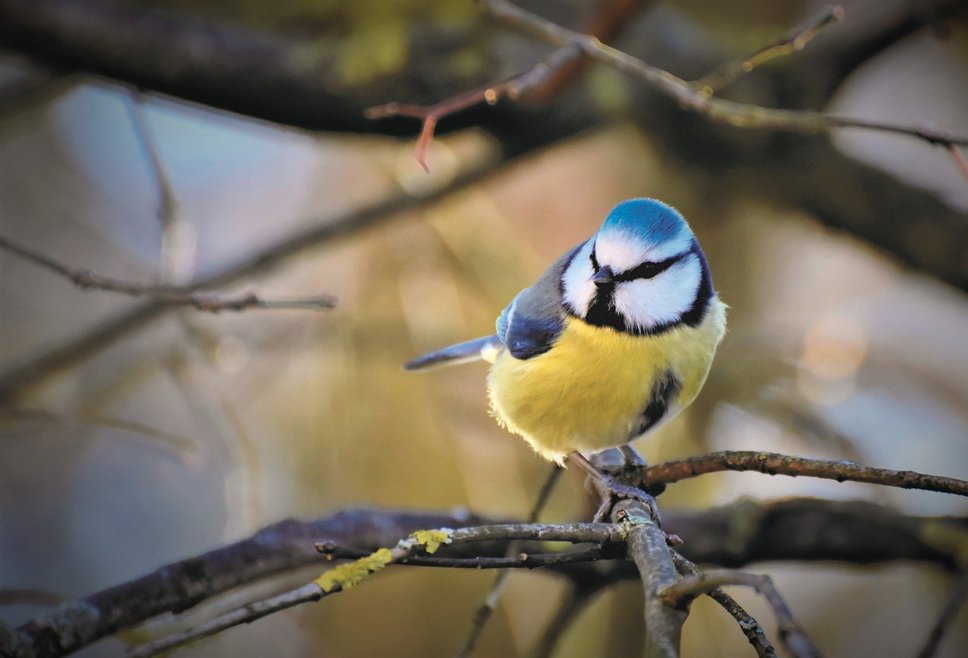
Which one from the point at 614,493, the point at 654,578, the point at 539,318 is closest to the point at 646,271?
the point at 539,318

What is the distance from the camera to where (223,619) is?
649mm

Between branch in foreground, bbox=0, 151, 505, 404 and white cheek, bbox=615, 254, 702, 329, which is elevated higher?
branch in foreground, bbox=0, 151, 505, 404

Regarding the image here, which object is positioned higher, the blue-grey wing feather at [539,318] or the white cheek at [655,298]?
the blue-grey wing feather at [539,318]

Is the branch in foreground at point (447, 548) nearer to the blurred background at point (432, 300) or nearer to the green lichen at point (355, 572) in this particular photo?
the blurred background at point (432, 300)

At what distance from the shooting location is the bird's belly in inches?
55.3

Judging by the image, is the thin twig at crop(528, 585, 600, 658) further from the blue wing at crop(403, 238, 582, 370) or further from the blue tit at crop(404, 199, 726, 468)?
the blue wing at crop(403, 238, 582, 370)

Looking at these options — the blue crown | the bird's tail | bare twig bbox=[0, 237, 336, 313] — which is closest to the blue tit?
the blue crown

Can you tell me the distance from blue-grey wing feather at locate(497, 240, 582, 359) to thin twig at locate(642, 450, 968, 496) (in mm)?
481

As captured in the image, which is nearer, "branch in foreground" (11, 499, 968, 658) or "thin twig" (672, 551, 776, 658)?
"thin twig" (672, 551, 776, 658)

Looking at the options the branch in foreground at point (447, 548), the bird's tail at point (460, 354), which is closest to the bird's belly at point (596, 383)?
the branch in foreground at point (447, 548)

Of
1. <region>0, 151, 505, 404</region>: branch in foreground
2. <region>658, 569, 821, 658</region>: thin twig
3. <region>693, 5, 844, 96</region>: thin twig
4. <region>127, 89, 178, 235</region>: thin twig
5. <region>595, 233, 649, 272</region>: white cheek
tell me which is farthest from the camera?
<region>0, 151, 505, 404</region>: branch in foreground

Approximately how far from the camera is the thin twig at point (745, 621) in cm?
64

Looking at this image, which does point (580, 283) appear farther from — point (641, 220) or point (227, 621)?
point (227, 621)

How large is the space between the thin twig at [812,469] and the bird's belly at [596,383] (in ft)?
0.97
